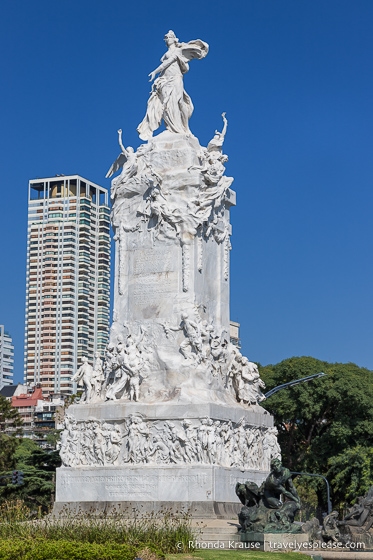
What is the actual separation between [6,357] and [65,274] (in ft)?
202

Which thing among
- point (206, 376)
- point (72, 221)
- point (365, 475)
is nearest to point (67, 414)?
point (206, 376)

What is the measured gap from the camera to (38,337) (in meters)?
124

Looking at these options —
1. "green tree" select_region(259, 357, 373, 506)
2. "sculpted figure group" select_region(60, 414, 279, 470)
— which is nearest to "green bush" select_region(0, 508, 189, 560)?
"sculpted figure group" select_region(60, 414, 279, 470)

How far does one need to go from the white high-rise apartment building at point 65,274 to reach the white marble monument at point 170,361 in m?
80.1

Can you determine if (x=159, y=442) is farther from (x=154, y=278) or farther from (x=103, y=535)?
(x=103, y=535)

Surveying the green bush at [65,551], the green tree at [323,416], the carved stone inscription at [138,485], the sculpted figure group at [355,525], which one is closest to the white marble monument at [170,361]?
the carved stone inscription at [138,485]

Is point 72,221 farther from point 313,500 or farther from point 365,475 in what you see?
point 365,475

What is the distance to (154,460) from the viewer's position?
113ft

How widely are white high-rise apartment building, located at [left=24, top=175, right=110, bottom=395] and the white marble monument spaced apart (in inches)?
3155

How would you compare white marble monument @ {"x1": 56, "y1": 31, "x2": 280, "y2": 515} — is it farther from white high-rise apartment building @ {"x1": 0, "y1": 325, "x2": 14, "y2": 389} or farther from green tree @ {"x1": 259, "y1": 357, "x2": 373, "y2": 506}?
white high-rise apartment building @ {"x1": 0, "y1": 325, "x2": 14, "y2": 389}

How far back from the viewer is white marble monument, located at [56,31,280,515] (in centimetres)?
3416

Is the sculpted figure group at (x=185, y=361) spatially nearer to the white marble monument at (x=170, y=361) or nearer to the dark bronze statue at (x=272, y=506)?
the white marble monument at (x=170, y=361)

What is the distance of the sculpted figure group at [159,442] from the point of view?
34000mm

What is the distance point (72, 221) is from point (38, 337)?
14.3m
